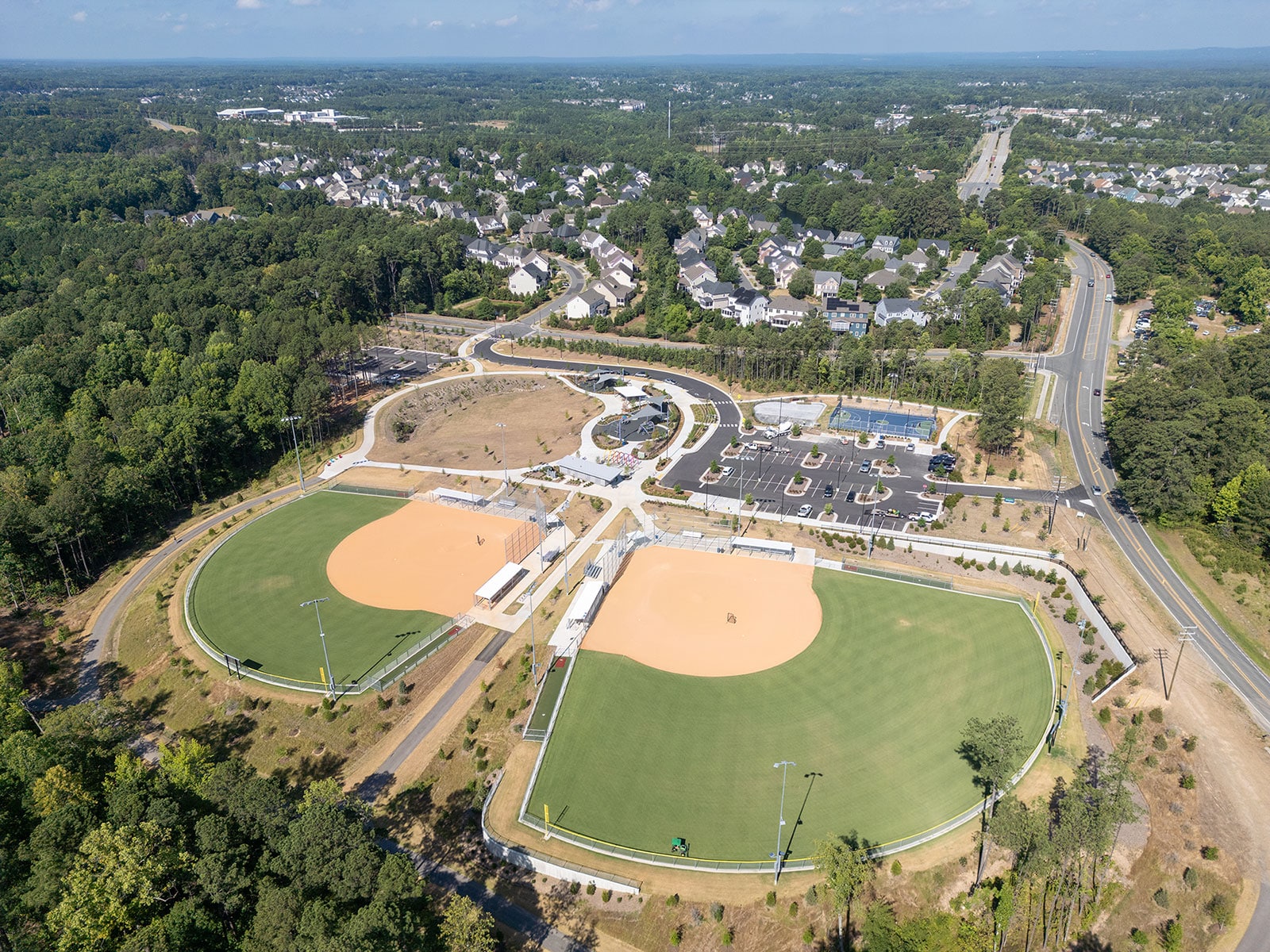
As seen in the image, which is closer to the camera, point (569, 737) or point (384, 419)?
point (569, 737)

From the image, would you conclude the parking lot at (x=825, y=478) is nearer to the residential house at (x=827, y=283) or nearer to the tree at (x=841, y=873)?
the tree at (x=841, y=873)

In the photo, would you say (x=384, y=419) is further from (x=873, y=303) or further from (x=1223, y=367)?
(x=1223, y=367)

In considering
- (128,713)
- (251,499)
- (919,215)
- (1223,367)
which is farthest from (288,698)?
(919,215)

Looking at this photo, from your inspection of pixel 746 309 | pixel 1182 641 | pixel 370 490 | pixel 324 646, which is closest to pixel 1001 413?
pixel 1182 641

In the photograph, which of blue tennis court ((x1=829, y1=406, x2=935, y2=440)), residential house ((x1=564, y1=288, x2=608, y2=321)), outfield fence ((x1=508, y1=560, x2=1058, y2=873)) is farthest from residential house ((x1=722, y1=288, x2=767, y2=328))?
outfield fence ((x1=508, y1=560, x2=1058, y2=873))

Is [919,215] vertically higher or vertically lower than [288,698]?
higher

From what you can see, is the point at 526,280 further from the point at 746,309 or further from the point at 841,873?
the point at 841,873
